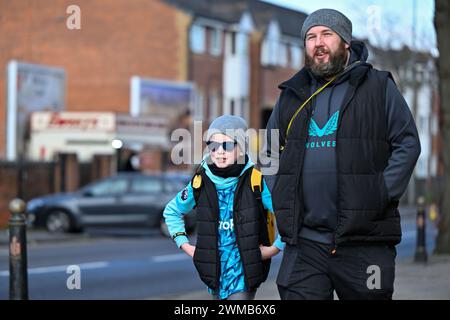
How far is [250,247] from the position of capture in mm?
5273

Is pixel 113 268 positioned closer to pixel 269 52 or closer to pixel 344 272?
pixel 344 272

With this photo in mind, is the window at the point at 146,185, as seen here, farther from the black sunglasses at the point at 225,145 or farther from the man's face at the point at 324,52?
the man's face at the point at 324,52

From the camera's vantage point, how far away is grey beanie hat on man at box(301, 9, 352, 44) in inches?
190

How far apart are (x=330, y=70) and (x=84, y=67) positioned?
39858mm

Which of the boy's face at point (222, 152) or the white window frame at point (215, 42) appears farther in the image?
the white window frame at point (215, 42)

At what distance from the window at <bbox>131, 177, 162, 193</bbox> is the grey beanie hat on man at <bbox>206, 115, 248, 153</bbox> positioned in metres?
18.6

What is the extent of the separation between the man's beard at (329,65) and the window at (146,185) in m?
19.2

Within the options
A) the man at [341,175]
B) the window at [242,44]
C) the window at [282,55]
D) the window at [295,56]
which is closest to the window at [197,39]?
the window at [242,44]

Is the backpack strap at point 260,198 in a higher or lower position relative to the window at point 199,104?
lower

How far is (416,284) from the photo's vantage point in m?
11.0

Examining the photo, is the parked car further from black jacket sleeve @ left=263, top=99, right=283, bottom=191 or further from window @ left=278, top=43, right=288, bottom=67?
window @ left=278, top=43, right=288, bottom=67

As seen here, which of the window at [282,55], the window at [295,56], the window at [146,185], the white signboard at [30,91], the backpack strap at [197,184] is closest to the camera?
the backpack strap at [197,184]

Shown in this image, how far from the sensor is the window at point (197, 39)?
143 feet
